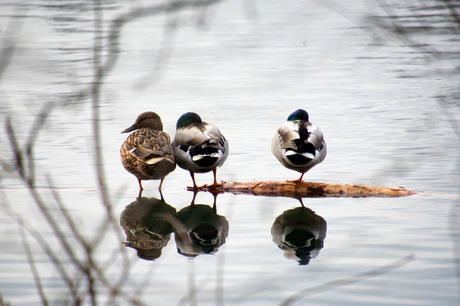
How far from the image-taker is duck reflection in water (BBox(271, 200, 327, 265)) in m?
5.75

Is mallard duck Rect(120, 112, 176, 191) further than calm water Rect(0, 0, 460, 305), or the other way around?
mallard duck Rect(120, 112, 176, 191)

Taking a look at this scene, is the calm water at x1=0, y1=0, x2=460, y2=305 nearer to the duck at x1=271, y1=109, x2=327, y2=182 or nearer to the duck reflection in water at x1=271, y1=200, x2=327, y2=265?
the duck reflection in water at x1=271, y1=200, x2=327, y2=265

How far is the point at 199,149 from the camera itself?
317 inches

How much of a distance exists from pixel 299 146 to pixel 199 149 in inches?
44.5

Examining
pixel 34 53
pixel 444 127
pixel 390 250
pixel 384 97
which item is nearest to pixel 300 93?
pixel 384 97

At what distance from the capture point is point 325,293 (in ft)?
15.7

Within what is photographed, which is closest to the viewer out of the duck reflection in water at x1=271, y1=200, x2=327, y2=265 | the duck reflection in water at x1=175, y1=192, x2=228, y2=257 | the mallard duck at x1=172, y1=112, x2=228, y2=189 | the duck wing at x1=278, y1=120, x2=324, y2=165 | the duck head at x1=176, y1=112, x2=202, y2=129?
the duck reflection in water at x1=271, y1=200, x2=327, y2=265

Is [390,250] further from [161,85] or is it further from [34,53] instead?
[161,85]

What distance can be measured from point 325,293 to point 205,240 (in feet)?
5.43

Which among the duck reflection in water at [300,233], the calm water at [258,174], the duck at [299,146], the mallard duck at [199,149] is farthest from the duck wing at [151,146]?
the duck reflection in water at [300,233]

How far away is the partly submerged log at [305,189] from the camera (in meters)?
7.49

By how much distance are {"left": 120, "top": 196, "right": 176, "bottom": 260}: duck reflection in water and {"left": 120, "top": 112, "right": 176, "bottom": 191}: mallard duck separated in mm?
380

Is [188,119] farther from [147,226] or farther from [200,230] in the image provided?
[200,230]

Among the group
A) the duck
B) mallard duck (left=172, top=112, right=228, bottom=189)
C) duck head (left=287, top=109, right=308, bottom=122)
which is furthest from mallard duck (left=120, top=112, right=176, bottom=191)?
duck head (left=287, top=109, right=308, bottom=122)
